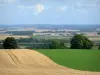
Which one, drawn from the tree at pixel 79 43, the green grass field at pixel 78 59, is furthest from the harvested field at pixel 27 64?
the tree at pixel 79 43

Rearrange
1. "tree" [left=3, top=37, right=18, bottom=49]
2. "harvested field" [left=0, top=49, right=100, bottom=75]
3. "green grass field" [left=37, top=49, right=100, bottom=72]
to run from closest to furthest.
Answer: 1. "harvested field" [left=0, top=49, right=100, bottom=75]
2. "green grass field" [left=37, top=49, right=100, bottom=72]
3. "tree" [left=3, top=37, right=18, bottom=49]

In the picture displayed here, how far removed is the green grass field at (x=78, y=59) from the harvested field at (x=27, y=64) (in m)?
1.04

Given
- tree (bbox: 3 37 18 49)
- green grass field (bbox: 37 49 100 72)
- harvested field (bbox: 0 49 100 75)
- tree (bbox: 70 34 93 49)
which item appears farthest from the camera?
tree (bbox: 70 34 93 49)

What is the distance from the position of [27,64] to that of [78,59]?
552 centimetres

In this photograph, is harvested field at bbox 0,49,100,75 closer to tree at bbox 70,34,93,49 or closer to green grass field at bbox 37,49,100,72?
green grass field at bbox 37,49,100,72

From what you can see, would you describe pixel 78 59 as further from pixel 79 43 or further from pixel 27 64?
pixel 79 43

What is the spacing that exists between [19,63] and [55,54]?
5.69 metres

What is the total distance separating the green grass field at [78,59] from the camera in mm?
30578

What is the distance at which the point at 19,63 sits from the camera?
103 feet

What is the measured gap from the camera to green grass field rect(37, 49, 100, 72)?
3058 centimetres

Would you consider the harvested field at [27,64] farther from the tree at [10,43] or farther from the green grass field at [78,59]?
the tree at [10,43]

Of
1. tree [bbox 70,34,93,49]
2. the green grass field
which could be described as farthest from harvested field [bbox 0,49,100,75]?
tree [bbox 70,34,93,49]

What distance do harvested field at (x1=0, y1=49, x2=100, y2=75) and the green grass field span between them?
3.40ft

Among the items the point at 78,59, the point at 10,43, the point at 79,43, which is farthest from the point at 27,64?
the point at 79,43
